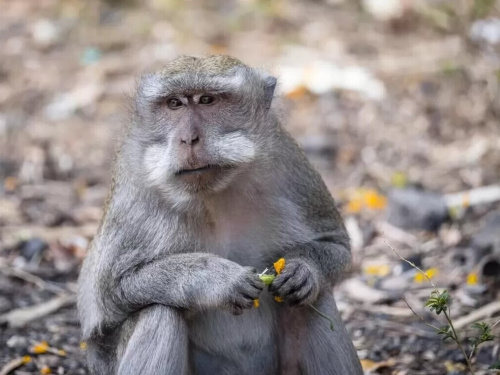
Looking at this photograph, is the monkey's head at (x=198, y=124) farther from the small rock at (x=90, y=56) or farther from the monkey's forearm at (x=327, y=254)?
the small rock at (x=90, y=56)

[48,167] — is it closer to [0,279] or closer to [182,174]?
[0,279]

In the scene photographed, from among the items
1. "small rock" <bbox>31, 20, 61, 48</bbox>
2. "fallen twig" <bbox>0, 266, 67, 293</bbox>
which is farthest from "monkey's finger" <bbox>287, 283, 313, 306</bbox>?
"small rock" <bbox>31, 20, 61, 48</bbox>

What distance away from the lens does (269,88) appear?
20.2ft

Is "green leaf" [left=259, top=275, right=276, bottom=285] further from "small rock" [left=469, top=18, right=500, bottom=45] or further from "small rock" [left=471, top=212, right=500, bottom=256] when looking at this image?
"small rock" [left=469, top=18, right=500, bottom=45]

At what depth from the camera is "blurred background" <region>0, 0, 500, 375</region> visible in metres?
7.78

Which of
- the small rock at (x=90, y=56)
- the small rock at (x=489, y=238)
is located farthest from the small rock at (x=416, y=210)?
the small rock at (x=90, y=56)

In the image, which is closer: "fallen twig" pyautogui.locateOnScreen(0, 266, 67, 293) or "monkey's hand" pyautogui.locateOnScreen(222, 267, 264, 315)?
"monkey's hand" pyautogui.locateOnScreen(222, 267, 264, 315)

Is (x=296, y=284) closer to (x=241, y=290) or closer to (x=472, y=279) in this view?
(x=241, y=290)

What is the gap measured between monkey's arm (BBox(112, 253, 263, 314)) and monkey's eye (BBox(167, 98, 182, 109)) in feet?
3.11

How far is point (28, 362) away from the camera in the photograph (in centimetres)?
691

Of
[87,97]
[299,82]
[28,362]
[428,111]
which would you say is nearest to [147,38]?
[87,97]

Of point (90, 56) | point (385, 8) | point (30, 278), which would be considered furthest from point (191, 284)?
point (385, 8)

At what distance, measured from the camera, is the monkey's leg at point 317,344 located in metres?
5.86

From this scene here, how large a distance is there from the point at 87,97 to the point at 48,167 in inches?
83.9
